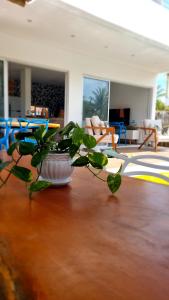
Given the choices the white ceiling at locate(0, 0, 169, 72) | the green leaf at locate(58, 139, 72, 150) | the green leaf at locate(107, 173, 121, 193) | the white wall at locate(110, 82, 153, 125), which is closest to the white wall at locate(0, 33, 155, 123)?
the white ceiling at locate(0, 0, 169, 72)

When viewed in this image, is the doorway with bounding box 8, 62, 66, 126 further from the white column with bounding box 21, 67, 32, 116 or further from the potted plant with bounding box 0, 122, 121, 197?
the potted plant with bounding box 0, 122, 121, 197

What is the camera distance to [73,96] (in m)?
6.47

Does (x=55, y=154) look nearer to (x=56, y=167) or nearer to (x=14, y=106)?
(x=56, y=167)

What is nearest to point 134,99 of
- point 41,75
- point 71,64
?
point 41,75

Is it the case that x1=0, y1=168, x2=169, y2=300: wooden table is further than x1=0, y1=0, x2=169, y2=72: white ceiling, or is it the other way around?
x1=0, y1=0, x2=169, y2=72: white ceiling

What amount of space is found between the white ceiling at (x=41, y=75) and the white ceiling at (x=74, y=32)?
181 cm

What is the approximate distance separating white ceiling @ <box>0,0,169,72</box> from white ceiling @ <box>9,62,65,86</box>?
1.81 metres

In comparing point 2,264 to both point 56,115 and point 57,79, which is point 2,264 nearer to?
point 57,79

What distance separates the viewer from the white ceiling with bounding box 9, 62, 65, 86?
25.1 ft

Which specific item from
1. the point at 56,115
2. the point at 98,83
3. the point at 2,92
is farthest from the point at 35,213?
the point at 56,115

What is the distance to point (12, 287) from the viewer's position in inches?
12.0

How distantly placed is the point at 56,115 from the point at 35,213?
10.2 m

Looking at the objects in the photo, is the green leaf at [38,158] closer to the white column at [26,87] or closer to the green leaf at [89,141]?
the green leaf at [89,141]

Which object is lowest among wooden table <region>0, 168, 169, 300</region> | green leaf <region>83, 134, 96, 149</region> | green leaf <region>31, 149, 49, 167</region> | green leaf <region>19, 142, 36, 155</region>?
wooden table <region>0, 168, 169, 300</region>
